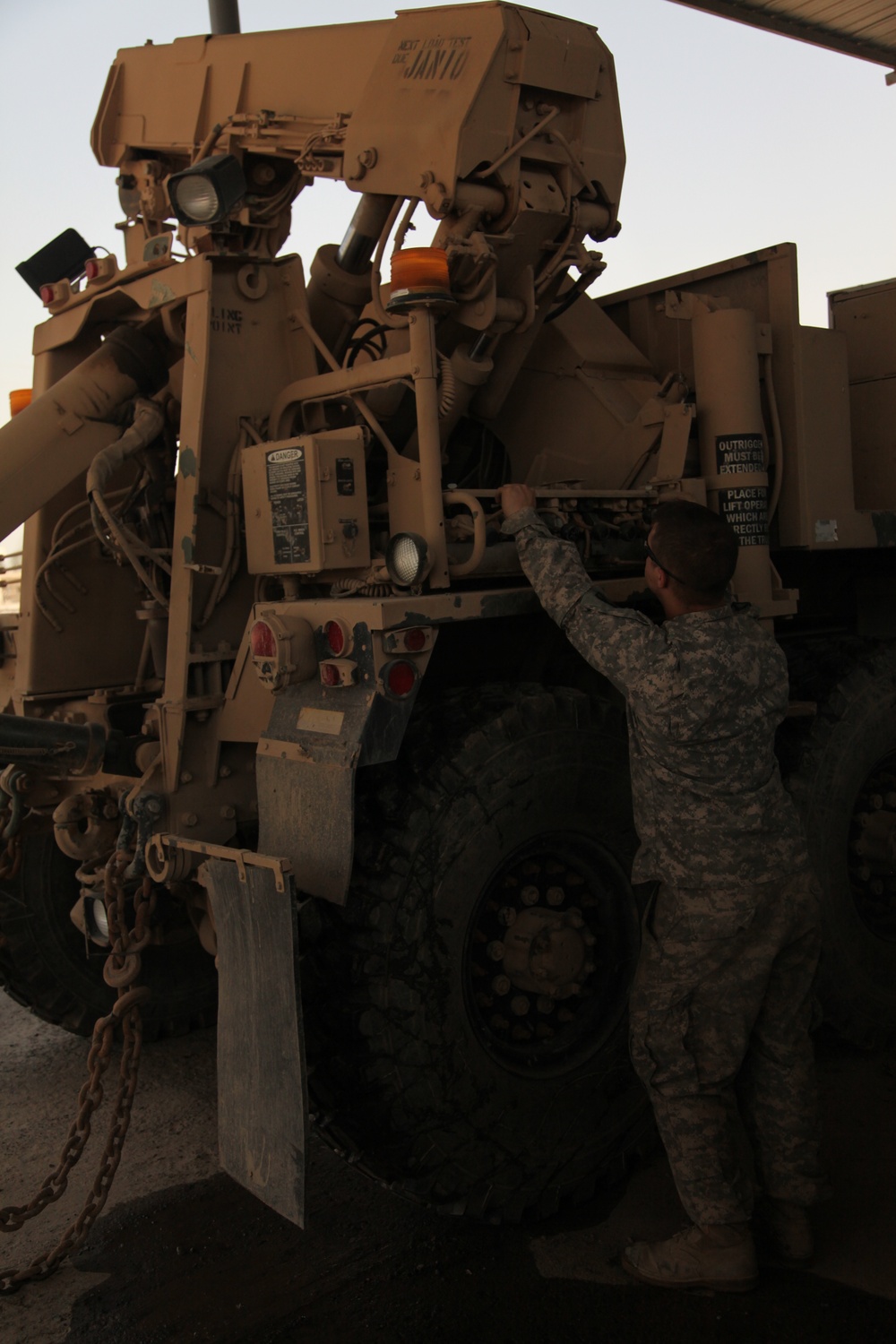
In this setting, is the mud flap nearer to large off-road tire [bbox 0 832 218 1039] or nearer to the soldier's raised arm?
the soldier's raised arm

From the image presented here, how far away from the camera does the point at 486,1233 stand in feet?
11.1

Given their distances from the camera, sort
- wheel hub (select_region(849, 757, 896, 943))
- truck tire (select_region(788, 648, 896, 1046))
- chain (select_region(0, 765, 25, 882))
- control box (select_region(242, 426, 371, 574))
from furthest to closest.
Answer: wheel hub (select_region(849, 757, 896, 943)) → truck tire (select_region(788, 648, 896, 1046)) → chain (select_region(0, 765, 25, 882)) → control box (select_region(242, 426, 371, 574))

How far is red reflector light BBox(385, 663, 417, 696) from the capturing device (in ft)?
10.1

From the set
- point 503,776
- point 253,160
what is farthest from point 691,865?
point 253,160

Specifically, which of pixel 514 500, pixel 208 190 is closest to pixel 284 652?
pixel 514 500

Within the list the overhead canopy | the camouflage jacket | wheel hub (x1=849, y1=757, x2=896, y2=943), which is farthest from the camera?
the overhead canopy

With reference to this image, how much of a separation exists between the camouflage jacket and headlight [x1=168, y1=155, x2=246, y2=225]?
1412mm

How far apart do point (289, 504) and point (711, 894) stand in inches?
59.8

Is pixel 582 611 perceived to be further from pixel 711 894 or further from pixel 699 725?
pixel 711 894

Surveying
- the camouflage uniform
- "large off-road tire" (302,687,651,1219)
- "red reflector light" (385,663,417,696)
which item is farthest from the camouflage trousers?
"red reflector light" (385,663,417,696)

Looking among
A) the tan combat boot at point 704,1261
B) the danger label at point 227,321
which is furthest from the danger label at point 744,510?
the tan combat boot at point 704,1261

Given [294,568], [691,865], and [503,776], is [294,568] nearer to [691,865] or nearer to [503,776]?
[503,776]

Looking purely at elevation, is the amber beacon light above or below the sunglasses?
above

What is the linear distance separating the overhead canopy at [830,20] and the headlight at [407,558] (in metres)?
5.89
